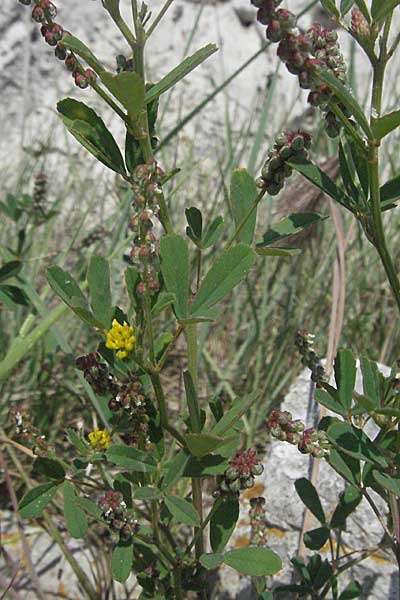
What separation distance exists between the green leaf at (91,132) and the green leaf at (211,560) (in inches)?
14.2

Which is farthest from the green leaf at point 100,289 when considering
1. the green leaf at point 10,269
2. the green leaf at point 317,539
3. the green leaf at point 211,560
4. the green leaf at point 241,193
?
the green leaf at point 10,269

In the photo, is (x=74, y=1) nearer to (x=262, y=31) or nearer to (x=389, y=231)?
(x=262, y=31)

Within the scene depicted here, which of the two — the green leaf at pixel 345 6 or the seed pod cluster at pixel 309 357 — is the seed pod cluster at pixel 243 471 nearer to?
the seed pod cluster at pixel 309 357

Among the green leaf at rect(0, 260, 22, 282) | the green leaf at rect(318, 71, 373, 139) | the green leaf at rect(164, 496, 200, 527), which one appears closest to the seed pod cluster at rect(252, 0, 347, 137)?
the green leaf at rect(318, 71, 373, 139)

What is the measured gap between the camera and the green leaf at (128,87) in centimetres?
57

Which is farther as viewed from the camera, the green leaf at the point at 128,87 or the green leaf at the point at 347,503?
the green leaf at the point at 347,503

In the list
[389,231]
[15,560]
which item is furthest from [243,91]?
[15,560]

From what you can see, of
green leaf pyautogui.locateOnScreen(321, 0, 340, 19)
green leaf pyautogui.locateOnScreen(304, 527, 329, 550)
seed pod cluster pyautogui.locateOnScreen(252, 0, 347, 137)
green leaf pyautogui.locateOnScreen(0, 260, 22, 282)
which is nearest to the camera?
seed pod cluster pyautogui.locateOnScreen(252, 0, 347, 137)

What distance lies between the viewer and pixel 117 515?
708 mm

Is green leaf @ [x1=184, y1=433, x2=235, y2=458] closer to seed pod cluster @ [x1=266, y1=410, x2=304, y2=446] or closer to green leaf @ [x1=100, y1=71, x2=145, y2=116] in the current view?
seed pod cluster @ [x1=266, y1=410, x2=304, y2=446]

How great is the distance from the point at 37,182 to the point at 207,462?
792 millimetres

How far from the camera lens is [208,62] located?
328cm

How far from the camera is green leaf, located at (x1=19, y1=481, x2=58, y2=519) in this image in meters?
0.73

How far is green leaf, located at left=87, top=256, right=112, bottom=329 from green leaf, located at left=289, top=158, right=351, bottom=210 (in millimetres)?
202
